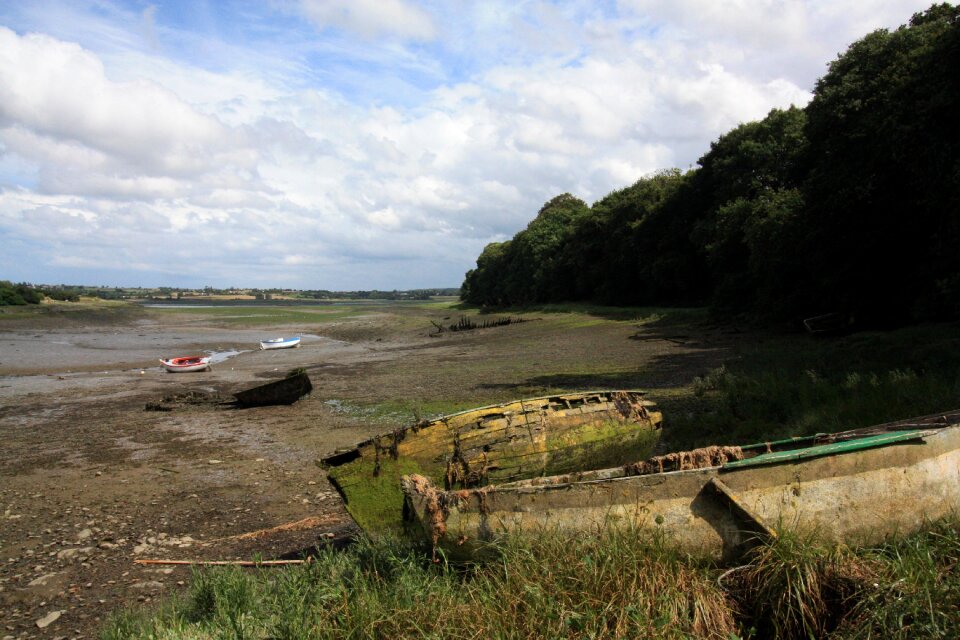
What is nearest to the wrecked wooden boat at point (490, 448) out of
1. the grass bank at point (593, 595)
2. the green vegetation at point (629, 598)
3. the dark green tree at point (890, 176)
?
the grass bank at point (593, 595)

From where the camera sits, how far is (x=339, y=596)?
4.75m

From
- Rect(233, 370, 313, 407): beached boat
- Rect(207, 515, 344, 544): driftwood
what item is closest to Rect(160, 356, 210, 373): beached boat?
Rect(233, 370, 313, 407): beached boat

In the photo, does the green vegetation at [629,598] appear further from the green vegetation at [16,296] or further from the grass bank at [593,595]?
the green vegetation at [16,296]

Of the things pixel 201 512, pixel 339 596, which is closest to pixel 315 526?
pixel 201 512

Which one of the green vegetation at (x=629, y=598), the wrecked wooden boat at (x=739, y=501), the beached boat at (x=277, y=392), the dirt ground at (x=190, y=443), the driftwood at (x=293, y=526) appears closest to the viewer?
the green vegetation at (x=629, y=598)

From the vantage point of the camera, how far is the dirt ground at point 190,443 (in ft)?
24.2

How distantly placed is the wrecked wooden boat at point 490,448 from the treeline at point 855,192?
10324 millimetres

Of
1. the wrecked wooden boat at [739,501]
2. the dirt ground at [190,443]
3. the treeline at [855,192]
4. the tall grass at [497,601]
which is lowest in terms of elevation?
the dirt ground at [190,443]

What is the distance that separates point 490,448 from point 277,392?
12.1 m

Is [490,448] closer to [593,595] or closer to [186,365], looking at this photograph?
[593,595]

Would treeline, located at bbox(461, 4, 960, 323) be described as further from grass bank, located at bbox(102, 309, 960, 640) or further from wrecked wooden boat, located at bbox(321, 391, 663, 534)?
grass bank, located at bbox(102, 309, 960, 640)

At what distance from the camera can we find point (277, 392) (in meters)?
18.0

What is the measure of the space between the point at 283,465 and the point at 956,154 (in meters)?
16.9

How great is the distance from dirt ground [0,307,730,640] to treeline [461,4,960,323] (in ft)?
13.8
